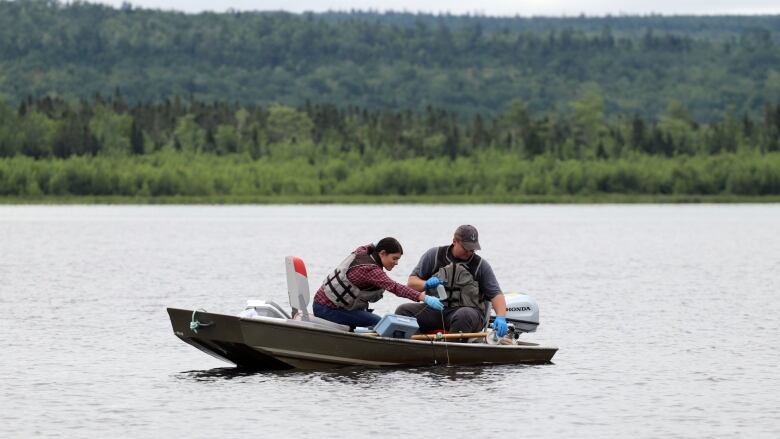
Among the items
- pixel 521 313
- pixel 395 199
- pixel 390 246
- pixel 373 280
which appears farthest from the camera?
pixel 395 199

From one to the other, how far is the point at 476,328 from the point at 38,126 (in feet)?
532

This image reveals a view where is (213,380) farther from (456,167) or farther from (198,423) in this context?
(456,167)

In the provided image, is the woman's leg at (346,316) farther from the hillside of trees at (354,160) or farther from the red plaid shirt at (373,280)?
the hillside of trees at (354,160)

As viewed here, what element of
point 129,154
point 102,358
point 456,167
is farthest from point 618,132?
point 102,358

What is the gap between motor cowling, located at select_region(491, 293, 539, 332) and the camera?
1006 inches

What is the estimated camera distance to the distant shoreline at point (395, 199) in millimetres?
159250

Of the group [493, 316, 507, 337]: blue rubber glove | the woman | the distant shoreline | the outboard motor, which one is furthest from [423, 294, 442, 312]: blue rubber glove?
the distant shoreline

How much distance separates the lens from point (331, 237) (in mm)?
81812

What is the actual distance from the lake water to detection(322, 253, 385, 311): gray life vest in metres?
1.06

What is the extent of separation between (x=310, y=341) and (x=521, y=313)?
3.64 m

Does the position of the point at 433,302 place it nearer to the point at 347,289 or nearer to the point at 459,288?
the point at 459,288

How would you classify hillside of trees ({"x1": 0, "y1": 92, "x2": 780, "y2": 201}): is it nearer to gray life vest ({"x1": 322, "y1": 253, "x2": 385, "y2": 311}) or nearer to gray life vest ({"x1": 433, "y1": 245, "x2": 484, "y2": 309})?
gray life vest ({"x1": 322, "y1": 253, "x2": 385, "y2": 311})

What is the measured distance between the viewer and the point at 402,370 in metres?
24.5

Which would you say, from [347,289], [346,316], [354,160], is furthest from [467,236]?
[354,160]
